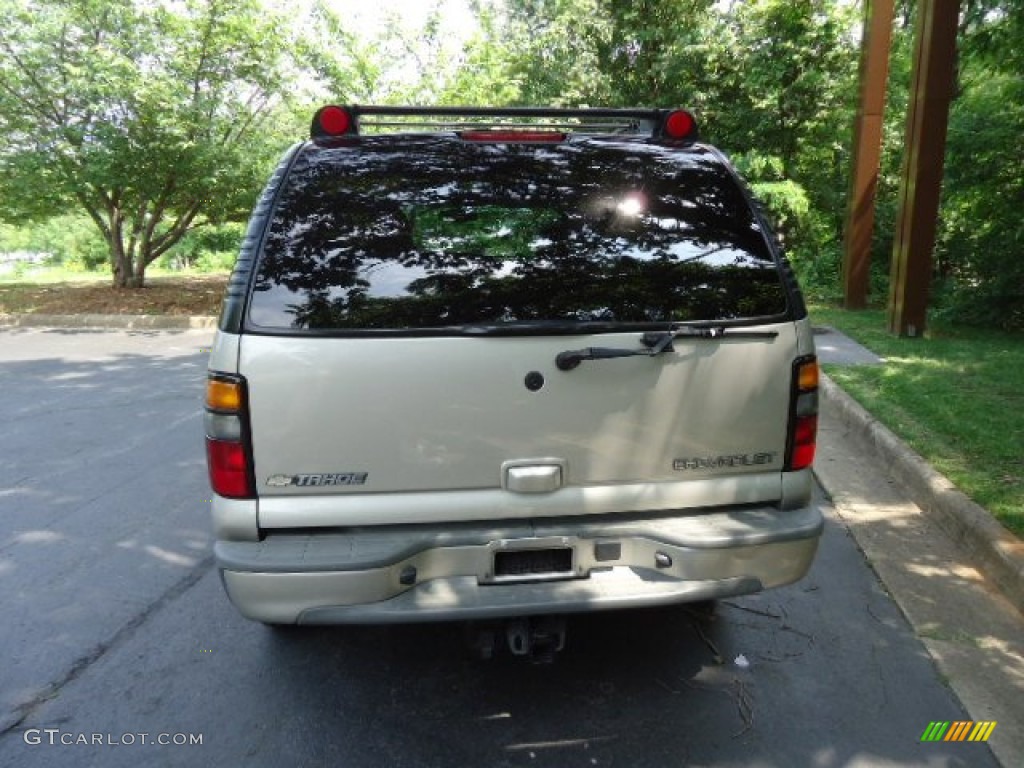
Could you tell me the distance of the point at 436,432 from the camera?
2.36m

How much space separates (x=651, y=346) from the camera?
2.41 metres

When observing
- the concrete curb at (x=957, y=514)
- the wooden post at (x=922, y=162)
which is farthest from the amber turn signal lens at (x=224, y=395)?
the wooden post at (x=922, y=162)

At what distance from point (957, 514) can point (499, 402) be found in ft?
10.1

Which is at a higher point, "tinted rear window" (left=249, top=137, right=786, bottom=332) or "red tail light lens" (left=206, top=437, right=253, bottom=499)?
"tinted rear window" (left=249, top=137, right=786, bottom=332)

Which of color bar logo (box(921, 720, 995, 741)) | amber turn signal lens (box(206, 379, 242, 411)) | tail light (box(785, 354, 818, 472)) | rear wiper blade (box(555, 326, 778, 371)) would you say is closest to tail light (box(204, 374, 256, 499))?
amber turn signal lens (box(206, 379, 242, 411))

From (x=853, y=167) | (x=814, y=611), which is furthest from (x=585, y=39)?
(x=814, y=611)

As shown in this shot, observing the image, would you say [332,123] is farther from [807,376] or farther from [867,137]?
[867,137]

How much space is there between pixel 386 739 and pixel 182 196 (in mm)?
14632

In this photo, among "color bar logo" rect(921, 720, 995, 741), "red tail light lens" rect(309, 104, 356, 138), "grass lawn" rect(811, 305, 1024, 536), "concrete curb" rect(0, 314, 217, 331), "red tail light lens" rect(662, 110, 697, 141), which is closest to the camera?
"color bar logo" rect(921, 720, 995, 741)

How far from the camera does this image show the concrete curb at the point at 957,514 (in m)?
3.49

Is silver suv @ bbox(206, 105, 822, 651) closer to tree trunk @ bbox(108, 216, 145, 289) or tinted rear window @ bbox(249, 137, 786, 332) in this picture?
tinted rear window @ bbox(249, 137, 786, 332)

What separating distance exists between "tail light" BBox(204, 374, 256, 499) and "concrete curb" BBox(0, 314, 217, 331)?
10690 mm

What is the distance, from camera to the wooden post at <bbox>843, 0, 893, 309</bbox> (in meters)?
11.6

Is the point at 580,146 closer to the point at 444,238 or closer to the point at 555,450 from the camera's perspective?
the point at 444,238
